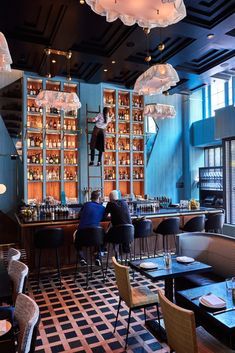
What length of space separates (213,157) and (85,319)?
7.62 metres

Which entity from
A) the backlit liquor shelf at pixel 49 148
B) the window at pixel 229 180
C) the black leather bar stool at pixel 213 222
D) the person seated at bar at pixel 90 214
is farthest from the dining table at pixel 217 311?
the window at pixel 229 180

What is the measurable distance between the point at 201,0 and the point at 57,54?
273 centimetres

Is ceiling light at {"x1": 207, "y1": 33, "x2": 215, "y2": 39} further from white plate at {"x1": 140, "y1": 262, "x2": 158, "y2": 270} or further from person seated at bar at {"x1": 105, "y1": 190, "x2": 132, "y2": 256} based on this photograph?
white plate at {"x1": 140, "y1": 262, "x2": 158, "y2": 270}

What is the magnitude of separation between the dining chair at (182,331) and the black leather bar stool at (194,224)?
10.6 feet

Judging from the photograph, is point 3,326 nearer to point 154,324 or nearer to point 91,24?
point 154,324

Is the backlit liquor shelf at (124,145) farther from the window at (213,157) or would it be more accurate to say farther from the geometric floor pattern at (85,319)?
the geometric floor pattern at (85,319)

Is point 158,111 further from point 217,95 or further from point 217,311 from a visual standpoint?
point 217,95

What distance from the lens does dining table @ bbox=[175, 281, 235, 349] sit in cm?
194

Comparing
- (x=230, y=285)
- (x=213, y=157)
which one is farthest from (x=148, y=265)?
(x=213, y=157)

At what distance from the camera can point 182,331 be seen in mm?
1834

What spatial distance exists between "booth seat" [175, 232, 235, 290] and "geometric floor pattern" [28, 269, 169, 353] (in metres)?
0.66

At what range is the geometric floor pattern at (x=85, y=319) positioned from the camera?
9.27ft

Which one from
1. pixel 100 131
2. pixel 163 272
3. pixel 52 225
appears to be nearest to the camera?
pixel 163 272

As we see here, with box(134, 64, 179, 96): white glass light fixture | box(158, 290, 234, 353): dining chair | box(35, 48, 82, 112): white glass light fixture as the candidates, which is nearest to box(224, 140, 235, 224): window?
box(134, 64, 179, 96): white glass light fixture
